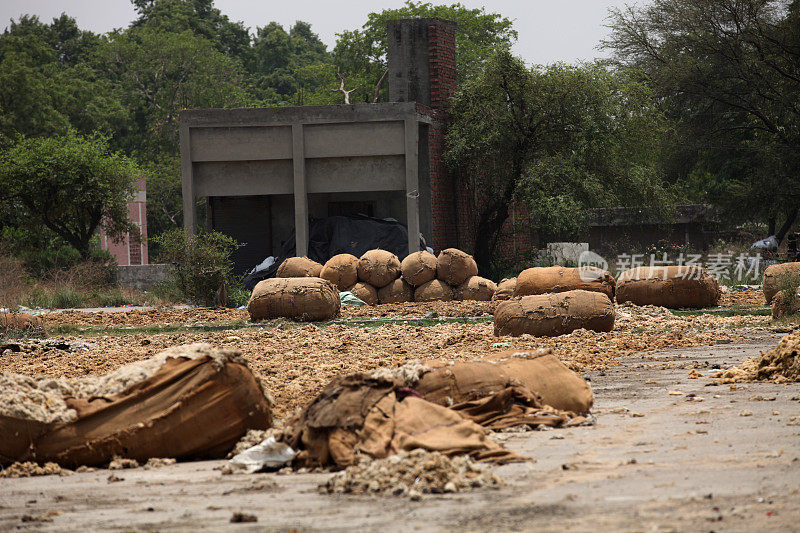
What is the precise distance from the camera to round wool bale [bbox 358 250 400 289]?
18436 millimetres

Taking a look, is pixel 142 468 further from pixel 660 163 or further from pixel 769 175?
pixel 660 163

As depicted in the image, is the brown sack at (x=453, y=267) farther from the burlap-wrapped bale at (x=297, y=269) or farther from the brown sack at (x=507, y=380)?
the brown sack at (x=507, y=380)

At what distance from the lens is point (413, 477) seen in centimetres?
436

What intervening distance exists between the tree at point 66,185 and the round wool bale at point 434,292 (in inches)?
561

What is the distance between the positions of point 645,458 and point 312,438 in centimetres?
170

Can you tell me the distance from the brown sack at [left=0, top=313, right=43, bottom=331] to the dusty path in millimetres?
8703

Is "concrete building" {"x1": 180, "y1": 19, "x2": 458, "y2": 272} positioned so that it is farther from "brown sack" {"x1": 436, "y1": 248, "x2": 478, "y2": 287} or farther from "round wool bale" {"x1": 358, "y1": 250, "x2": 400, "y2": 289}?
"brown sack" {"x1": 436, "y1": 248, "x2": 478, "y2": 287}

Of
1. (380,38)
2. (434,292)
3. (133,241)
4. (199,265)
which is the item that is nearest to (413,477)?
(434,292)

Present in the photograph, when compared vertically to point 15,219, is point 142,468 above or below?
below

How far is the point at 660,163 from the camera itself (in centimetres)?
3456

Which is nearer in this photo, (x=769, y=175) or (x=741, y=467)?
(x=741, y=467)

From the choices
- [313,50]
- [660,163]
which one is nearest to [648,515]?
[660,163]

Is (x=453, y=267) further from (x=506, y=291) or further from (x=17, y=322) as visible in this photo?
(x=17, y=322)

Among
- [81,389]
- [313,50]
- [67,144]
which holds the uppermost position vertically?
[313,50]
